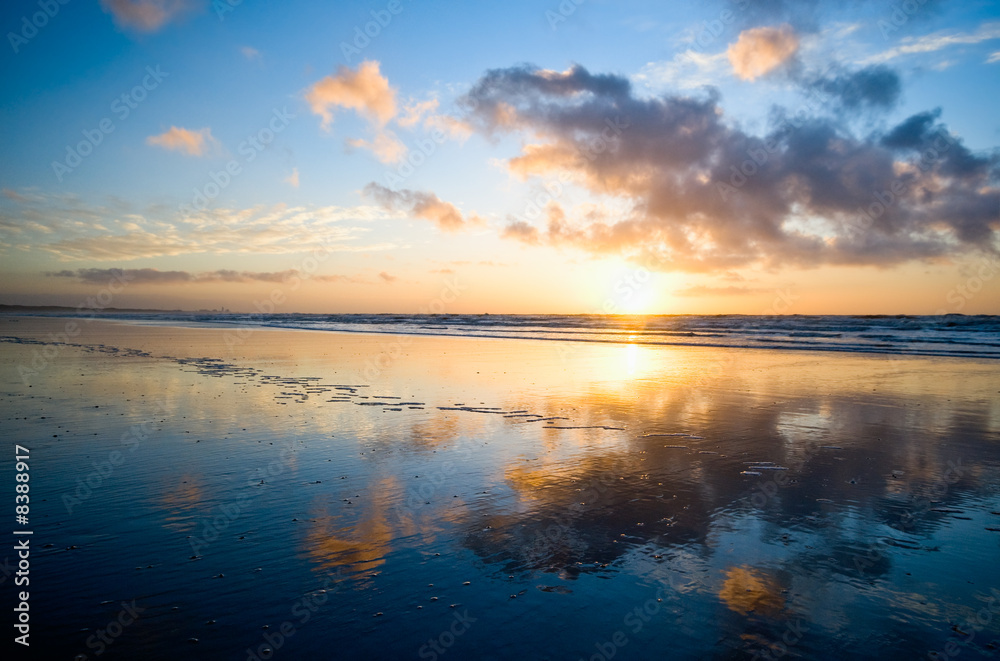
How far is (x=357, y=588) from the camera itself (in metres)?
4.59

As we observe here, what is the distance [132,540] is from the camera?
5473 millimetres

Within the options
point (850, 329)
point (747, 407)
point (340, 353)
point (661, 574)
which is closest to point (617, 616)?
point (661, 574)

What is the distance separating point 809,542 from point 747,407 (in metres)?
8.36

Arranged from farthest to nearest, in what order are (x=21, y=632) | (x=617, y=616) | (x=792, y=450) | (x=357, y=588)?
1. (x=792, y=450)
2. (x=357, y=588)
3. (x=617, y=616)
4. (x=21, y=632)

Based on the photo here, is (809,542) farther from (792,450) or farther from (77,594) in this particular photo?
(77,594)

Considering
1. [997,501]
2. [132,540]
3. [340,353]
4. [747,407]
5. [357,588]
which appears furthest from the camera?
[340,353]

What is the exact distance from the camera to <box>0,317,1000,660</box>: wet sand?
13.3 ft

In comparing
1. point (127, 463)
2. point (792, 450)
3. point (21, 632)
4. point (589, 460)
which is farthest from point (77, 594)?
point (792, 450)

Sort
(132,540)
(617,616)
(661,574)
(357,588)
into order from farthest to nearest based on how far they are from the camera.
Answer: (132,540)
(661,574)
(357,588)
(617,616)

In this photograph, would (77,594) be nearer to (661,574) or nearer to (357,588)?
(357,588)

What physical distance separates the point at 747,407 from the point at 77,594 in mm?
13323

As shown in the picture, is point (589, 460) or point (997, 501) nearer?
point (997, 501)

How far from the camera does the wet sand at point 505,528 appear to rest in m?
4.04

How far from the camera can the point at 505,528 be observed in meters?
5.91
